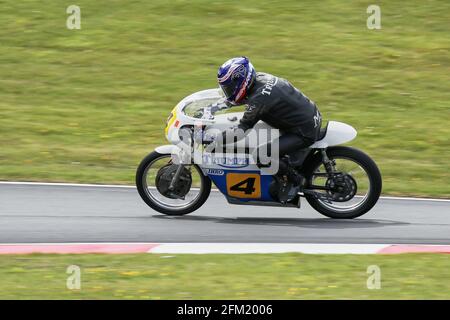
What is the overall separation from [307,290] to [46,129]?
29.2 ft

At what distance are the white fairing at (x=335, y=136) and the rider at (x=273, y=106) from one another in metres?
0.10

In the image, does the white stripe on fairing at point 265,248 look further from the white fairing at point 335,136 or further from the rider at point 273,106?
the white fairing at point 335,136

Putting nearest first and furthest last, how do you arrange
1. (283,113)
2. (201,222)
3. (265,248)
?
1. (265,248)
2. (283,113)
3. (201,222)

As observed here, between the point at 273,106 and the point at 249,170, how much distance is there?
0.84 m

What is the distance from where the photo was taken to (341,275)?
8.92 m

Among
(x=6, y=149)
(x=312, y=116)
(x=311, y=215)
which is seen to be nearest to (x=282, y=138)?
(x=312, y=116)

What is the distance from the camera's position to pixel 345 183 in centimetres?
1102

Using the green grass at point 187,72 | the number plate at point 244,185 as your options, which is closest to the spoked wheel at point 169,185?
the number plate at point 244,185

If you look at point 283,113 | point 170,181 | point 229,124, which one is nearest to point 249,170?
point 229,124

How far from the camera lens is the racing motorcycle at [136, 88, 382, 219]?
1098 cm

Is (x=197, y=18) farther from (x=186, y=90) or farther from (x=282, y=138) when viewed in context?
(x=282, y=138)

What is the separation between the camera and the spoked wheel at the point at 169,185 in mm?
11250

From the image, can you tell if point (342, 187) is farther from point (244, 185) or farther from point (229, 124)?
point (229, 124)

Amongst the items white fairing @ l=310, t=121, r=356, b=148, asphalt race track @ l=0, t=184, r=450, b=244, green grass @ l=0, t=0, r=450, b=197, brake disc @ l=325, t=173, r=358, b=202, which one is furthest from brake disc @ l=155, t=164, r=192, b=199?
green grass @ l=0, t=0, r=450, b=197
